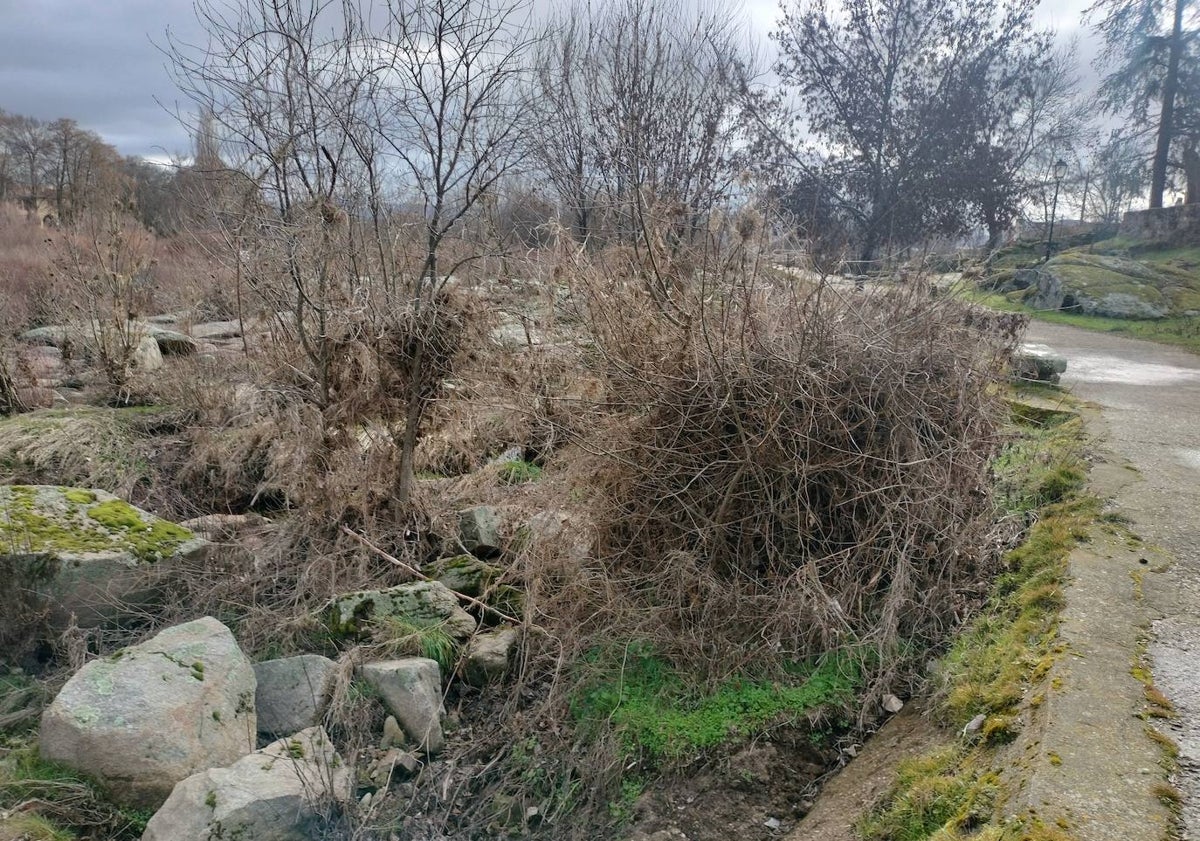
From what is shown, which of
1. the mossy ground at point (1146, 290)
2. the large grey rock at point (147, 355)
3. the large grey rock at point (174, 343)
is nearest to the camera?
the large grey rock at point (147, 355)

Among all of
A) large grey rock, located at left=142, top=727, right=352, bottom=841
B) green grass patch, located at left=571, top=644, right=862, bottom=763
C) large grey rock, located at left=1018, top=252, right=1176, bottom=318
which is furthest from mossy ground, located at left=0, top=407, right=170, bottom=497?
large grey rock, located at left=1018, top=252, right=1176, bottom=318

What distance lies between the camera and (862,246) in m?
12.1

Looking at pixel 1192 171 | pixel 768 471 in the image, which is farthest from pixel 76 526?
pixel 1192 171

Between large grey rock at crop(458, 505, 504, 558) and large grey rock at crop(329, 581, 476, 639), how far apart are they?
690 millimetres

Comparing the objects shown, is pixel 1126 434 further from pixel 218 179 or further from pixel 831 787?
pixel 218 179

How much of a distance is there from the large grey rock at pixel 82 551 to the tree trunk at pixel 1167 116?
23.7 m

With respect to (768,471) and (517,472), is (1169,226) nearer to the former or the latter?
(517,472)

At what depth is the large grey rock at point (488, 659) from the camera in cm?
457

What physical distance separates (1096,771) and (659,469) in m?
2.60

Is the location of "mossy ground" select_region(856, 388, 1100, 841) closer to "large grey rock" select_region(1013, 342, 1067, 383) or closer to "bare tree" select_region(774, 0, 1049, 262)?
"large grey rock" select_region(1013, 342, 1067, 383)

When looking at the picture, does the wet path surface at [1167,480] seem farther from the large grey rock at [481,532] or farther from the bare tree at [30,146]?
the bare tree at [30,146]

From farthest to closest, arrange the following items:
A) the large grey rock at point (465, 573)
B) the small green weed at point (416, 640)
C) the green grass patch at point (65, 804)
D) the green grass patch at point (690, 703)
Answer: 1. the large grey rock at point (465, 573)
2. the small green weed at point (416, 640)
3. the green grass patch at point (690, 703)
4. the green grass patch at point (65, 804)

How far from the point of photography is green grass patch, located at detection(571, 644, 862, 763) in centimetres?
370

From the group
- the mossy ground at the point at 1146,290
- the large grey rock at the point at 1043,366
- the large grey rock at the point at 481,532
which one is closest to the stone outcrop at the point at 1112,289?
the mossy ground at the point at 1146,290
